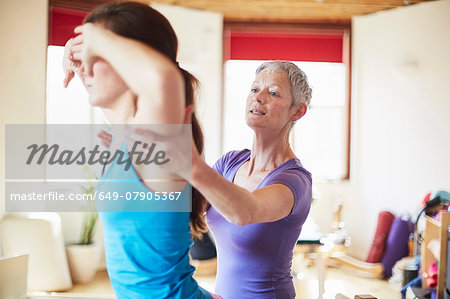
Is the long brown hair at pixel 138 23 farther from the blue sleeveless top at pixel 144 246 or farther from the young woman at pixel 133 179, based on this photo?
the blue sleeveless top at pixel 144 246

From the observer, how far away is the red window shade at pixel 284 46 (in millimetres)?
5816

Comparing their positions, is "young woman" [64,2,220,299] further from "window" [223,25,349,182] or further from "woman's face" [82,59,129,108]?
"window" [223,25,349,182]

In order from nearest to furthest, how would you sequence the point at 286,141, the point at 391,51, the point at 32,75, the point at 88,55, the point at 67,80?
the point at 88,55 < the point at 67,80 < the point at 286,141 < the point at 32,75 < the point at 391,51

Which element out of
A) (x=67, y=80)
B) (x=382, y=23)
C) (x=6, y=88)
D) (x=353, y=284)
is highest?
(x=382, y=23)

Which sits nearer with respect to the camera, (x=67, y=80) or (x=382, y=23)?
(x=67, y=80)

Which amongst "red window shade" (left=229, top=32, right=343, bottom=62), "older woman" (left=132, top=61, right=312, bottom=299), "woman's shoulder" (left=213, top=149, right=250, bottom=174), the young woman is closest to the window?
"red window shade" (left=229, top=32, right=343, bottom=62)

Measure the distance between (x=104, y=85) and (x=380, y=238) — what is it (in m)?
5.03

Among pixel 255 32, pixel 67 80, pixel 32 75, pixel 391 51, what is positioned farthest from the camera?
pixel 255 32

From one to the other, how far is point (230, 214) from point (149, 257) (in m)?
0.16

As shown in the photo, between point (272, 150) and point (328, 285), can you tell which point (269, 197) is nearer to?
point (272, 150)

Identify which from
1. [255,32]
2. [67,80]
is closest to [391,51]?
[255,32]

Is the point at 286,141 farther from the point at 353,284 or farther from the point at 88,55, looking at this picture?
the point at 353,284

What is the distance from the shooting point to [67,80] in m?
0.90

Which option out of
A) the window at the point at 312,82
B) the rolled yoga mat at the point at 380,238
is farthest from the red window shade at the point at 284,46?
the rolled yoga mat at the point at 380,238
